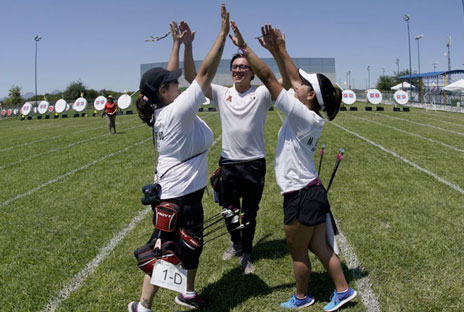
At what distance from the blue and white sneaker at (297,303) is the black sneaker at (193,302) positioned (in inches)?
26.7

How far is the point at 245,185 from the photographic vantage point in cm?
379

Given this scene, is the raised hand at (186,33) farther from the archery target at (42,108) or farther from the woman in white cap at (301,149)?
the archery target at (42,108)

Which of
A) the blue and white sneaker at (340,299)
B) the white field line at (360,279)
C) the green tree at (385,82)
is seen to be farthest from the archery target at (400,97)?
the green tree at (385,82)

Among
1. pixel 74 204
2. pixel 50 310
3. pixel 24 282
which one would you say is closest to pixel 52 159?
pixel 74 204

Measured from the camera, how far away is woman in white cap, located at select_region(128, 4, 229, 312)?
2.56m

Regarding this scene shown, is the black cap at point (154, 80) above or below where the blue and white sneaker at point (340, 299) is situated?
above

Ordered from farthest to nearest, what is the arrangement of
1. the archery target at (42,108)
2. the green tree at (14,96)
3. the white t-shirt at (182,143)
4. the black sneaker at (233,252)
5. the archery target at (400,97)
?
the green tree at (14,96)
the archery target at (42,108)
the archery target at (400,97)
the black sneaker at (233,252)
the white t-shirt at (182,143)

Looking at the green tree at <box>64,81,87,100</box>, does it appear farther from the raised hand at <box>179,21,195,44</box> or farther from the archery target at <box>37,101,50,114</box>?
the raised hand at <box>179,21,195,44</box>

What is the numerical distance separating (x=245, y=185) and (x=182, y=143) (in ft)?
4.16

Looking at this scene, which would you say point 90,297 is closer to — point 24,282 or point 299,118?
point 24,282

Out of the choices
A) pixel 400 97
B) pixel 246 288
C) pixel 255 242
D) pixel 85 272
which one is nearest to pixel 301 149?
pixel 246 288

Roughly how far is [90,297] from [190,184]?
1595 mm

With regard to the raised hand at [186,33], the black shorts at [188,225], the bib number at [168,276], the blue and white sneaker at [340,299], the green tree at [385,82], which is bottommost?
the blue and white sneaker at [340,299]

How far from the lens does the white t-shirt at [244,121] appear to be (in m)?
3.68
